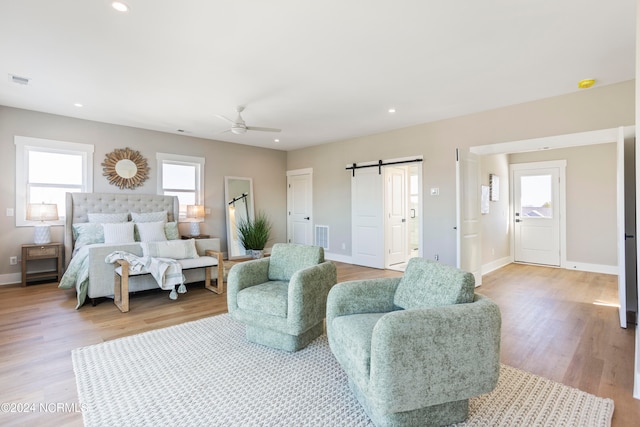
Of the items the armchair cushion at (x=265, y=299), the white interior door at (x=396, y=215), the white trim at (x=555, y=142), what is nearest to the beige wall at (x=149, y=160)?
the white interior door at (x=396, y=215)

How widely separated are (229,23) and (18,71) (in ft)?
8.66

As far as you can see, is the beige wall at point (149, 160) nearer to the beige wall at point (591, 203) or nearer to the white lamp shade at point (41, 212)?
the white lamp shade at point (41, 212)

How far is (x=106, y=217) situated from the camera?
16.4ft

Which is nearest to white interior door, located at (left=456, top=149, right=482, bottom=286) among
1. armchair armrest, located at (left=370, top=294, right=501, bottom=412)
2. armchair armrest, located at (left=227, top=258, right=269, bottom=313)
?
armchair armrest, located at (left=227, top=258, right=269, bottom=313)

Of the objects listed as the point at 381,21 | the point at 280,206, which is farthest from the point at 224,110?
the point at 280,206

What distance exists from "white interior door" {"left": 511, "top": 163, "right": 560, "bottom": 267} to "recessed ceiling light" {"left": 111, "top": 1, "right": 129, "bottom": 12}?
23.0ft

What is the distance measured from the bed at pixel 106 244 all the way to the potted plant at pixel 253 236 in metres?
1.45

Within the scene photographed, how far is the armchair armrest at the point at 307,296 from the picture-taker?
239 centimetres

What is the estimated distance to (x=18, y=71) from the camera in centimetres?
333

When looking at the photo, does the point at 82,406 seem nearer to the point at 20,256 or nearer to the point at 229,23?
the point at 229,23

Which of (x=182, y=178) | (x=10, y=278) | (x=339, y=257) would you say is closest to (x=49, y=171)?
(x=10, y=278)

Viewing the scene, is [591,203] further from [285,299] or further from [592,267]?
[285,299]

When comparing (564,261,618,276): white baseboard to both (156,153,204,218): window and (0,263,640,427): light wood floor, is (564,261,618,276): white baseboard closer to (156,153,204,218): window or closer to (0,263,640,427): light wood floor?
(0,263,640,427): light wood floor

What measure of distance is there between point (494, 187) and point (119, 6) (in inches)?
241
